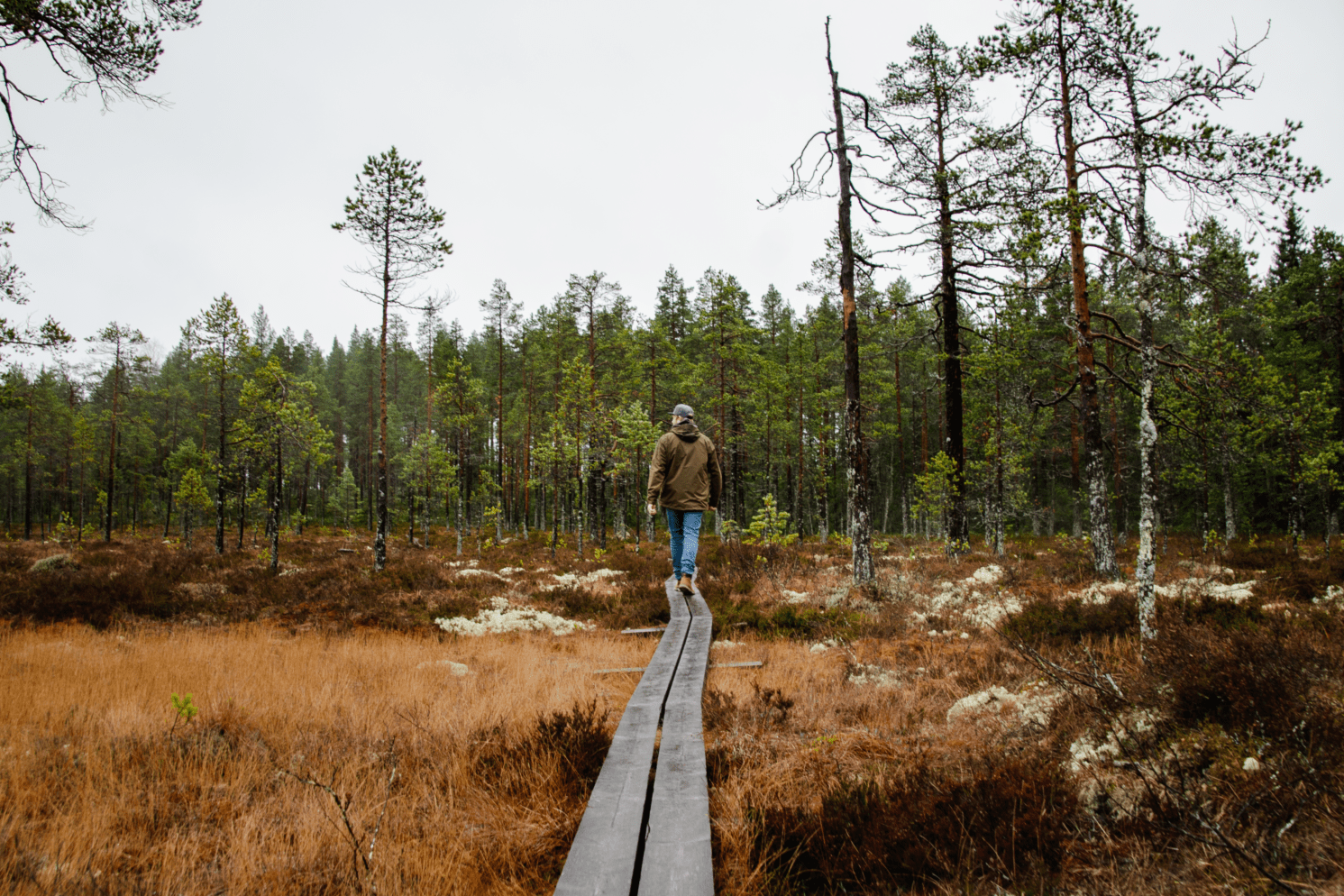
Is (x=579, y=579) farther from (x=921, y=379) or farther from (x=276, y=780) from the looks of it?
(x=921, y=379)

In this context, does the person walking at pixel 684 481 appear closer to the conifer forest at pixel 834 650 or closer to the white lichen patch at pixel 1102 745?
the conifer forest at pixel 834 650

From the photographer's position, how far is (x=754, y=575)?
1215 centimetres

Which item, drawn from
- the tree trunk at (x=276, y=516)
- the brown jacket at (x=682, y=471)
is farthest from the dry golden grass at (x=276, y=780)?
the tree trunk at (x=276, y=516)

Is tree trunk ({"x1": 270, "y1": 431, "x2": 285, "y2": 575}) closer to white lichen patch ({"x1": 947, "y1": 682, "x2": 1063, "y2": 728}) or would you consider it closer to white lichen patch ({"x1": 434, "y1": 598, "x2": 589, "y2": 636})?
white lichen patch ({"x1": 434, "y1": 598, "x2": 589, "y2": 636})

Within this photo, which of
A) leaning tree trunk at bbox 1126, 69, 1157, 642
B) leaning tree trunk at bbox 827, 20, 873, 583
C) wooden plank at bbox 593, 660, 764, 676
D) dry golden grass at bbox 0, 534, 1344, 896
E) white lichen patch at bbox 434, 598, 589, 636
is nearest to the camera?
dry golden grass at bbox 0, 534, 1344, 896

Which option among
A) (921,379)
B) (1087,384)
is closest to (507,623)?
(1087,384)

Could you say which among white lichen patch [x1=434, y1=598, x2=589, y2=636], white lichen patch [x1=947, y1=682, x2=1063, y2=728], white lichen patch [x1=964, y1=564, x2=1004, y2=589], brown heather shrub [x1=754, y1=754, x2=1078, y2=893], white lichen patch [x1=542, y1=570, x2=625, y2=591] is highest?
brown heather shrub [x1=754, y1=754, x2=1078, y2=893]

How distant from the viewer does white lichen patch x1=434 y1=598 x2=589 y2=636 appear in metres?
9.83

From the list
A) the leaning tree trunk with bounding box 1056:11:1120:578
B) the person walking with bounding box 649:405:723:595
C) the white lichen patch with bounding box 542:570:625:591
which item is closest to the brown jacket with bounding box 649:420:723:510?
the person walking with bounding box 649:405:723:595

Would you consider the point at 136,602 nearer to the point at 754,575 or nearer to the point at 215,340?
the point at 754,575

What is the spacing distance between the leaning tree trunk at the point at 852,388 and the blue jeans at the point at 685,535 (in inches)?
165

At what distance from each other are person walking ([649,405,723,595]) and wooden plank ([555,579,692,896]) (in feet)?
11.0

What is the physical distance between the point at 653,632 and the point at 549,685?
3459mm

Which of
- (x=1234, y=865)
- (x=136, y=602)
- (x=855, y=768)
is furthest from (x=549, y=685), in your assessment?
(x=136, y=602)
